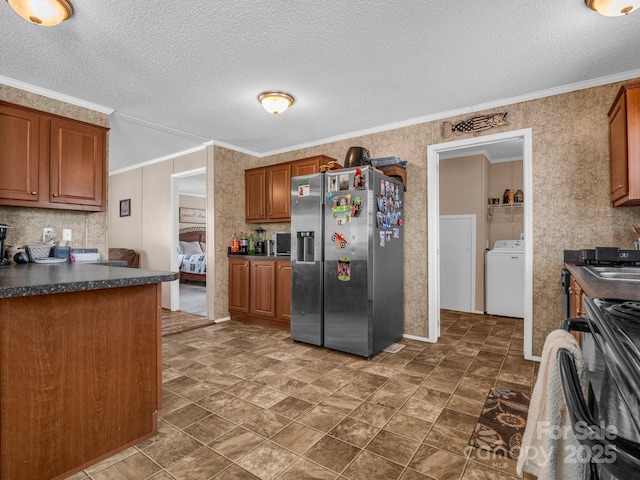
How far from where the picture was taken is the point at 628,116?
2.23 meters

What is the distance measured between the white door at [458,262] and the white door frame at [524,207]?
168 cm

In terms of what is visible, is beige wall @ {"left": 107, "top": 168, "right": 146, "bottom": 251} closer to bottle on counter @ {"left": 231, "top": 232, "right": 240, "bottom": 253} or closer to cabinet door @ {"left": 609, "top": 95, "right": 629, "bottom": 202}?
bottle on counter @ {"left": 231, "top": 232, "right": 240, "bottom": 253}

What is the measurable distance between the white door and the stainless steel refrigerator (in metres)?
1.93

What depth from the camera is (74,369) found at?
5.02 ft

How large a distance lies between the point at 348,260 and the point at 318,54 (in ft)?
5.79

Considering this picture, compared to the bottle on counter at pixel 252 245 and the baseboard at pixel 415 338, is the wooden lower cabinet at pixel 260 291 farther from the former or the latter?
the baseboard at pixel 415 338

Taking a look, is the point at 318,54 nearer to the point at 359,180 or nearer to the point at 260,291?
the point at 359,180

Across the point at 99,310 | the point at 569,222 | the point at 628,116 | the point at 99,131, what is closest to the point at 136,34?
the point at 99,131

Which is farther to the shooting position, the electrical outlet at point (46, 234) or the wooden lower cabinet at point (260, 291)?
the wooden lower cabinet at point (260, 291)

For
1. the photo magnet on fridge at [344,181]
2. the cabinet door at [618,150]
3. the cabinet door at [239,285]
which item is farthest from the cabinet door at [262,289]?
the cabinet door at [618,150]

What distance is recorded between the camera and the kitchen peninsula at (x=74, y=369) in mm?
1342

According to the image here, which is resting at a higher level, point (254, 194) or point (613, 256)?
point (254, 194)

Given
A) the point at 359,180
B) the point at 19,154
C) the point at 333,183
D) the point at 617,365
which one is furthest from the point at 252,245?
the point at 617,365

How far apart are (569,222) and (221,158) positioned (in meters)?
4.15
